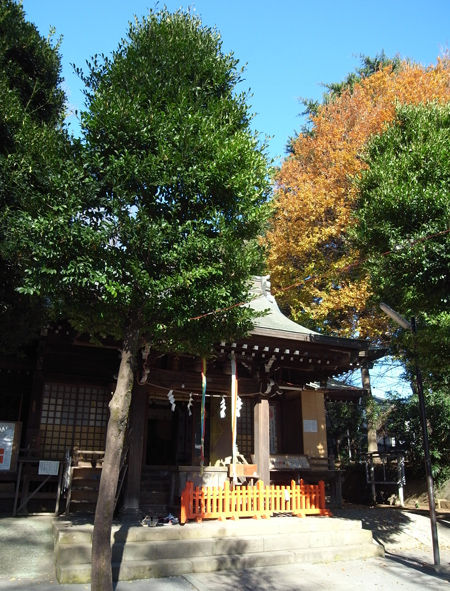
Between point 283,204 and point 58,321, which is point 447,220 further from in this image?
point 283,204

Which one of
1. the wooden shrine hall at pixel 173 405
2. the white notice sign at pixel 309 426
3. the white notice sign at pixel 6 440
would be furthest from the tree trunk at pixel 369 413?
the white notice sign at pixel 6 440

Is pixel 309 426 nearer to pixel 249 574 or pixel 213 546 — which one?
pixel 213 546

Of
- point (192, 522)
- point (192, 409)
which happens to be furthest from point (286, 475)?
point (192, 522)

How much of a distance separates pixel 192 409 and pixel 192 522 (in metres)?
4.79

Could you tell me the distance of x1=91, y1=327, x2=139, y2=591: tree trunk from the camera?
5.42 meters

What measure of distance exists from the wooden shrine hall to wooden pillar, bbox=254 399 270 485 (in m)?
0.02

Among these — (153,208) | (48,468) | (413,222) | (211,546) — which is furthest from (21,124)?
(211,546)

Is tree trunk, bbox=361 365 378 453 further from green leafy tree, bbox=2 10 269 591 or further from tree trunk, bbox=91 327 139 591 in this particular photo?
tree trunk, bbox=91 327 139 591

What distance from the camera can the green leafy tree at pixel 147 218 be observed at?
6090mm

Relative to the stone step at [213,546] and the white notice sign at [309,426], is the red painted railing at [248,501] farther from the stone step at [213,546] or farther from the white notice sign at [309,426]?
the white notice sign at [309,426]

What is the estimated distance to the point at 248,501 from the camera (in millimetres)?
9148

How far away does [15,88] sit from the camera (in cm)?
828

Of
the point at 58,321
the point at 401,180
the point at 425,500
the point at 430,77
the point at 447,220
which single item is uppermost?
the point at 430,77

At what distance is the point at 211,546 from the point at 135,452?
94.5 inches
